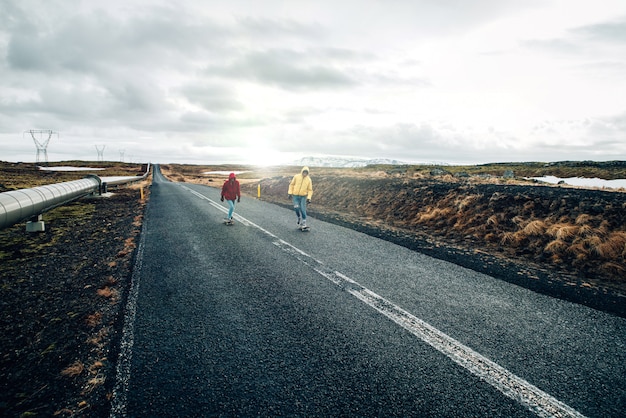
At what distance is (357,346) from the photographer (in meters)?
3.48

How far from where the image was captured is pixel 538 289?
5.45 metres

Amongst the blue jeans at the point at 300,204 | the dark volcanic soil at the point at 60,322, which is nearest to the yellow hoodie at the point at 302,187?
the blue jeans at the point at 300,204

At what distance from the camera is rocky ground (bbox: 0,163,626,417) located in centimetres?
315

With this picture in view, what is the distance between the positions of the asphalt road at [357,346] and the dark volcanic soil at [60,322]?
11.5 inches

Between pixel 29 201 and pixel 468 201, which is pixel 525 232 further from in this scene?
pixel 29 201

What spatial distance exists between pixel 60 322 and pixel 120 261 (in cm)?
296

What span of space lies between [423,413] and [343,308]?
1972 millimetres

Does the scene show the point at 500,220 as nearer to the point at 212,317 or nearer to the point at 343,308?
the point at 343,308

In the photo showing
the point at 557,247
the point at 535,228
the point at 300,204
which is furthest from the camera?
the point at 300,204

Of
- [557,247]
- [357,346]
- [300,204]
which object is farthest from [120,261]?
[557,247]

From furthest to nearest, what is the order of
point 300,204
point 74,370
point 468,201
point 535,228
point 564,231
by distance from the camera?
1. point 468,201
2. point 300,204
3. point 535,228
4. point 564,231
5. point 74,370

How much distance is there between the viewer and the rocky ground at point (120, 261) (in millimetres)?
3148

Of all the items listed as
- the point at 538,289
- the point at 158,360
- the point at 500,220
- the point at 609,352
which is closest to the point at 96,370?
the point at 158,360

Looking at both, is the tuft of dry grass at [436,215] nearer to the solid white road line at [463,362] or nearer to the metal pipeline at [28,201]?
the solid white road line at [463,362]
